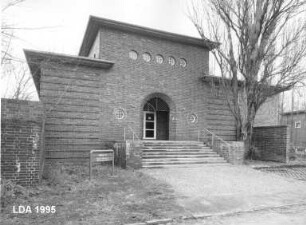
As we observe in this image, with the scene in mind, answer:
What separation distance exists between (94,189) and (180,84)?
9907mm

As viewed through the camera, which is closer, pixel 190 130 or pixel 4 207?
pixel 4 207

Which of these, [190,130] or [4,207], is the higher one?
[190,130]

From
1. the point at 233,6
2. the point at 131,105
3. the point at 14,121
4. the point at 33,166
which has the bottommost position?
the point at 33,166

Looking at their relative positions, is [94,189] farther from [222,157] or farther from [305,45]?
[305,45]

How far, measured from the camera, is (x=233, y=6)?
44.4 feet

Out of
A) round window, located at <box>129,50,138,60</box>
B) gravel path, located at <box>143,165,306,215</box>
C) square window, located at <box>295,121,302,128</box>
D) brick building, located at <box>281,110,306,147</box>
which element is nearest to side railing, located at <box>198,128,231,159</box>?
gravel path, located at <box>143,165,306,215</box>

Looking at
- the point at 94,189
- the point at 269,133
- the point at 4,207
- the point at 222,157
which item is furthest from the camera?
the point at 269,133

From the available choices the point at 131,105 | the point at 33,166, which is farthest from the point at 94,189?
the point at 131,105

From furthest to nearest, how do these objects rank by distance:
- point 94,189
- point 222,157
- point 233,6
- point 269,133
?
point 269,133 < point 233,6 < point 222,157 < point 94,189

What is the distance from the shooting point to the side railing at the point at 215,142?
41.3ft

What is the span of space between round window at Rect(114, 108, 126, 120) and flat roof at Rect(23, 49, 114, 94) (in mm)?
2324

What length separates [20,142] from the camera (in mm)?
6926

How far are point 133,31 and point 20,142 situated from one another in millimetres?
9446

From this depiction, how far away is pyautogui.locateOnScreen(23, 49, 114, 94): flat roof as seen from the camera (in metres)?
11.5
